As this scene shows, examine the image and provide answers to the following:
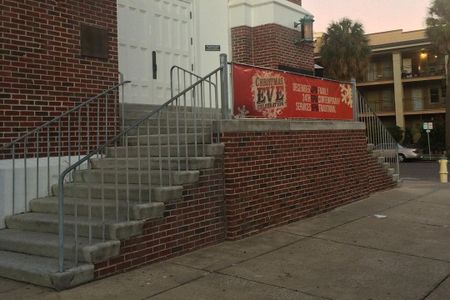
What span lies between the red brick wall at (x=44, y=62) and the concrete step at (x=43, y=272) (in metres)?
1.80

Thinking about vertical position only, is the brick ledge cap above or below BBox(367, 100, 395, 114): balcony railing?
below

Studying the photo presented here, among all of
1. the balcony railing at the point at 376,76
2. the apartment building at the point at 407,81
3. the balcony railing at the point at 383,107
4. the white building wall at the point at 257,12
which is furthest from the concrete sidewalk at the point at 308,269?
the balcony railing at the point at 376,76

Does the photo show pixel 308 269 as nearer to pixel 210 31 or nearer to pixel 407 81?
pixel 210 31

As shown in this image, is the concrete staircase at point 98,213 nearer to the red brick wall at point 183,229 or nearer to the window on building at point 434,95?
the red brick wall at point 183,229

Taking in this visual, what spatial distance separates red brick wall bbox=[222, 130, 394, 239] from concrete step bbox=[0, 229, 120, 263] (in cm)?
206

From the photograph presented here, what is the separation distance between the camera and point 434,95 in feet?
141

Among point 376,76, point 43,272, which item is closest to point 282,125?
point 43,272

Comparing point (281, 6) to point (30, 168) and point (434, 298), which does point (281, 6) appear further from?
point (434, 298)

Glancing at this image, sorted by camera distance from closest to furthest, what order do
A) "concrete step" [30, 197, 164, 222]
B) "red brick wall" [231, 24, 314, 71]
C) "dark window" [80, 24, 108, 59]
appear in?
"concrete step" [30, 197, 164, 222] < "dark window" [80, 24, 108, 59] < "red brick wall" [231, 24, 314, 71]

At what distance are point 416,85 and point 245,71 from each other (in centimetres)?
3936

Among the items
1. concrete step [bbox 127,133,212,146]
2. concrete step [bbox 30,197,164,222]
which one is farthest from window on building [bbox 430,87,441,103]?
concrete step [bbox 30,197,164,222]

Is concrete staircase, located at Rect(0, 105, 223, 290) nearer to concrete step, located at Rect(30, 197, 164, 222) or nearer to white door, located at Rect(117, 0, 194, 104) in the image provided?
concrete step, located at Rect(30, 197, 164, 222)

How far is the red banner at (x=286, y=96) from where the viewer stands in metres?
7.65

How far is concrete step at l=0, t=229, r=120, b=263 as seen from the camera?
17.0 ft
